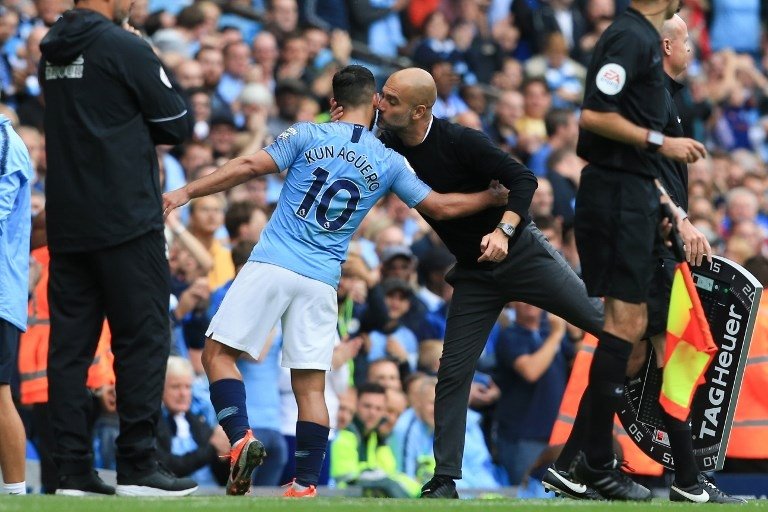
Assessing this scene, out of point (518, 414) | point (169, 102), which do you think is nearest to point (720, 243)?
point (518, 414)

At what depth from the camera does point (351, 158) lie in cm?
866

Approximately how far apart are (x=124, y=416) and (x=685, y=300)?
2.84 meters

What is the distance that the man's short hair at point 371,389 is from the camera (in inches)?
489

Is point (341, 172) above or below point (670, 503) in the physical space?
above

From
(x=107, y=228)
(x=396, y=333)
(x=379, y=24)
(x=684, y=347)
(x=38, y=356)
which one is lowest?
(x=38, y=356)

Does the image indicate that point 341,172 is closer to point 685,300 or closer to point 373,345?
point 685,300

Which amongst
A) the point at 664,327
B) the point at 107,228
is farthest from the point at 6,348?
the point at 664,327

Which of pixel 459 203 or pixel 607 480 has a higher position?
pixel 459 203

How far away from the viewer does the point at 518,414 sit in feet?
42.8

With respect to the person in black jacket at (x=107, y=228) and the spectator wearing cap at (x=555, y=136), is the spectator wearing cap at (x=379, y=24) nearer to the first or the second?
the spectator wearing cap at (x=555, y=136)

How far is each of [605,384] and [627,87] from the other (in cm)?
140

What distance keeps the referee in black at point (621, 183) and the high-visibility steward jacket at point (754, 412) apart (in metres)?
3.17

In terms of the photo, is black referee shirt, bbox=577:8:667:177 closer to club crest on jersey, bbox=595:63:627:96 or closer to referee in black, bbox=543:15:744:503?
club crest on jersey, bbox=595:63:627:96

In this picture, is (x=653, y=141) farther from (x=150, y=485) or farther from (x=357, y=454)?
(x=357, y=454)
